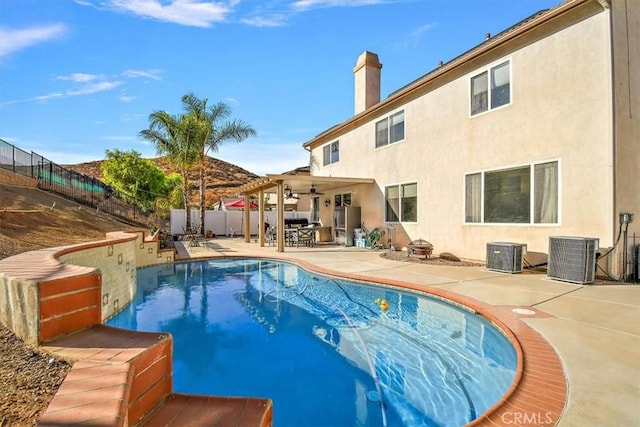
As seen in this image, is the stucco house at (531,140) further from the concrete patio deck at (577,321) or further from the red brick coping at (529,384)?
the red brick coping at (529,384)

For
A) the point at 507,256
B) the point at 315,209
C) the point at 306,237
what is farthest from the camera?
the point at 315,209

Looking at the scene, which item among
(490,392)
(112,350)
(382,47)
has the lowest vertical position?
(490,392)

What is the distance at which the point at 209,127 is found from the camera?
2027 cm

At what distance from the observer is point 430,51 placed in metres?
14.0

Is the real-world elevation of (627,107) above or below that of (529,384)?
above

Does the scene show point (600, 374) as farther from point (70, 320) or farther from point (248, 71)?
point (248, 71)

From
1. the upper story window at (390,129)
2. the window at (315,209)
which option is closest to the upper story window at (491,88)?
the upper story window at (390,129)

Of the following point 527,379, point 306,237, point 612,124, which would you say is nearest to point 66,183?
point 306,237

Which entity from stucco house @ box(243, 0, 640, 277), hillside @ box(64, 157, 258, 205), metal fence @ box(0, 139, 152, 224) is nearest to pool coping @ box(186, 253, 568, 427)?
stucco house @ box(243, 0, 640, 277)

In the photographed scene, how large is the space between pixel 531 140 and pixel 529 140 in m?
0.05

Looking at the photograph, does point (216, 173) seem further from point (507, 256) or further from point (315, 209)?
point (507, 256)

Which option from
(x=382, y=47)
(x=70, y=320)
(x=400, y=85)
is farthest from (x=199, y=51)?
(x=70, y=320)

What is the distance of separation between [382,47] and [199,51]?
29.2ft

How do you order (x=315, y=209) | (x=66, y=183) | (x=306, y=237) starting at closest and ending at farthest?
1. (x=306, y=237)
2. (x=315, y=209)
3. (x=66, y=183)
